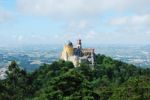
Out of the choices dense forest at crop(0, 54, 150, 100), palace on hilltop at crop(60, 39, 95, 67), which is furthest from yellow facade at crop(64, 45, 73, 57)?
dense forest at crop(0, 54, 150, 100)

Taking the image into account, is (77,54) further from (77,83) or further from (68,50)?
Result: (77,83)

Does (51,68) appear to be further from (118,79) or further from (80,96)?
(80,96)

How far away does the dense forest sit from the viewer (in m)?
38.5

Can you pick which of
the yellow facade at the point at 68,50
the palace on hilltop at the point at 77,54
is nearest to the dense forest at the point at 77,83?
the palace on hilltop at the point at 77,54

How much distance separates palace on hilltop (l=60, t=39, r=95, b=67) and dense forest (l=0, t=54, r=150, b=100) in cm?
193

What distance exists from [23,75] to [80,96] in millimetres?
26931

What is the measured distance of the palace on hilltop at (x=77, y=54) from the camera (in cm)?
8525

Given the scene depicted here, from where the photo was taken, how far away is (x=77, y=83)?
4106 centimetres

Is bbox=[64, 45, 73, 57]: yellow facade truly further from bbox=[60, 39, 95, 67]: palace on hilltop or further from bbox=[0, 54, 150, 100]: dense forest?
bbox=[0, 54, 150, 100]: dense forest

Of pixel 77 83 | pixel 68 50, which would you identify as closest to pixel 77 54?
pixel 68 50

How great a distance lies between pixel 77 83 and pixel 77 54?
163ft

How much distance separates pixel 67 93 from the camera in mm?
39250

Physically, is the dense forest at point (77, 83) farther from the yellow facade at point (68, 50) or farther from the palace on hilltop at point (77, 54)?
the yellow facade at point (68, 50)

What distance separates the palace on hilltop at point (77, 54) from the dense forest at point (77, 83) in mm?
1934
